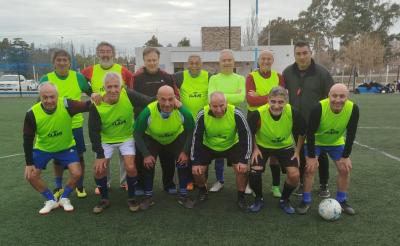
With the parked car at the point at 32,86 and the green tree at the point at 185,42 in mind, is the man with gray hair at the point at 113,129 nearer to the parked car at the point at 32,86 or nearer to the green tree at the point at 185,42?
the parked car at the point at 32,86

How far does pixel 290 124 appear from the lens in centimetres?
379

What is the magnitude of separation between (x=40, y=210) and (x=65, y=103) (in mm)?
1318

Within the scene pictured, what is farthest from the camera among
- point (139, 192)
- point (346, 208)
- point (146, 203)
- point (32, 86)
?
point (32, 86)

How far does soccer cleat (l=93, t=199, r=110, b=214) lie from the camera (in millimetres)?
3812

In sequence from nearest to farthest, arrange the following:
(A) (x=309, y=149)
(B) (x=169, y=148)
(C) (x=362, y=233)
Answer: (C) (x=362, y=233), (A) (x=309, y=149), (B) (x=169, y=148)

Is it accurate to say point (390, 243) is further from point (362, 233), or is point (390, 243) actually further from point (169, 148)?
point (169, 148)

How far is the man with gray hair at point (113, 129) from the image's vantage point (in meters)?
3.80

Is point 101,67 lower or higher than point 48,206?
higher

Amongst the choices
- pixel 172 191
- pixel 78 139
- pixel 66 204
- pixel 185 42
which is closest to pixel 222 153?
pixel 172 191

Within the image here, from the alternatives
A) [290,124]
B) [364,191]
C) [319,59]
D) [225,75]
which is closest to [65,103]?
[225,75]

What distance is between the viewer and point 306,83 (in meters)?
4.11

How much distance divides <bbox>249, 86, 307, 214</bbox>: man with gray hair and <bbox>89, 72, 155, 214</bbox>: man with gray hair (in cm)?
142

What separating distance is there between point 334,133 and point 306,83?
76cm

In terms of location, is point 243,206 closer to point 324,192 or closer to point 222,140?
point 222,140
